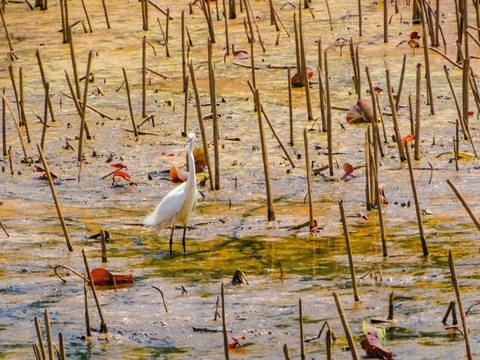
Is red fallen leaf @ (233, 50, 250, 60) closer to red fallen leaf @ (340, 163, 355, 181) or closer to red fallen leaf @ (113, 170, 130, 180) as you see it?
red fallen leaf @ (113, 170, 130, 180)

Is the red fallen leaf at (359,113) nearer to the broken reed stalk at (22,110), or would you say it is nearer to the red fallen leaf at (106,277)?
the broken reed stalk at (22,110)

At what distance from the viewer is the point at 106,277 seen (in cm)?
477

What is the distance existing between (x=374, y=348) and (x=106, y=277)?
1.91 metres

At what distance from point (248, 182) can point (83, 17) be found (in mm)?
7546

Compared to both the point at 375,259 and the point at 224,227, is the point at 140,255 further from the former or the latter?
the point at 375,259

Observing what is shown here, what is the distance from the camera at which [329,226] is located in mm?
5891

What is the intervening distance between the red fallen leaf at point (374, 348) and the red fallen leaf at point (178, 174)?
3.78 metres

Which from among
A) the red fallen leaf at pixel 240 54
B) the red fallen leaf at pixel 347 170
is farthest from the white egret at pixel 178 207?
the red fallen leaf at pixel 240 54

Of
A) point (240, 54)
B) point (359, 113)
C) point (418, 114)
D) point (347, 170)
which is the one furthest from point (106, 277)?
point (240, 54)

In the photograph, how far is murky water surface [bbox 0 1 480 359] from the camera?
4.11 meters

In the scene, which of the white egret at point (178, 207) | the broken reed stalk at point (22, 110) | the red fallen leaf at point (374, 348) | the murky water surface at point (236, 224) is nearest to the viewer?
the red fallen leaf at point (374, 348)

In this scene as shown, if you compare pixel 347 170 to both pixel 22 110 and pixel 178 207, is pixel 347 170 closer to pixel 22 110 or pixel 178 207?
pixel 178 207

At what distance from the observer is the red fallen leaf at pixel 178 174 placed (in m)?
7.20

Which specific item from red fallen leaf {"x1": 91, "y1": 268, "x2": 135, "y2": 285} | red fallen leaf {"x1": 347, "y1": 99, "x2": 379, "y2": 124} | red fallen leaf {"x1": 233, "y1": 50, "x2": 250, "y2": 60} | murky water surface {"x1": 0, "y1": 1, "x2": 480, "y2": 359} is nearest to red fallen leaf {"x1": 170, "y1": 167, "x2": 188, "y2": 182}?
murky water surface {"x1": 0, "y1": 1, "x2": 480, "y2": 359}
